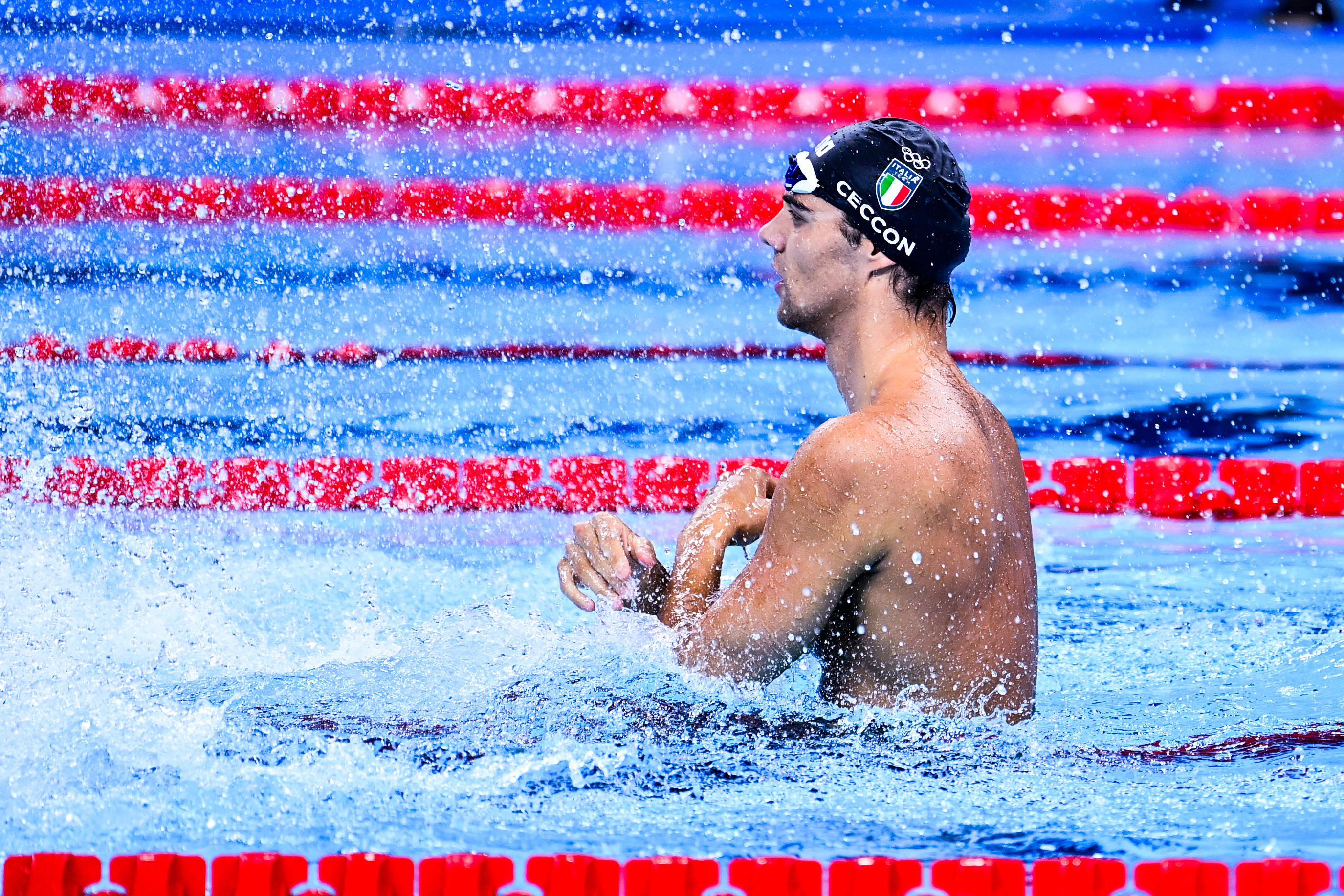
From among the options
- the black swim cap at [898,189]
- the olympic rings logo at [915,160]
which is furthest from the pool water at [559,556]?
the olympic rings logo at [915,160]

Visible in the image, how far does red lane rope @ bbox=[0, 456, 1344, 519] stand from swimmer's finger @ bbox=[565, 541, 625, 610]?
2173 mm

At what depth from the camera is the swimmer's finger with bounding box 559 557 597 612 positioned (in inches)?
68.7

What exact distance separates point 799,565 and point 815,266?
0.38 meters

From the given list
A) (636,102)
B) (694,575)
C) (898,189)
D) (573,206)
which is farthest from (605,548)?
(636,102)

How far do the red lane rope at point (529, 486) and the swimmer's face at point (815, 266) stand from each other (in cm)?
225

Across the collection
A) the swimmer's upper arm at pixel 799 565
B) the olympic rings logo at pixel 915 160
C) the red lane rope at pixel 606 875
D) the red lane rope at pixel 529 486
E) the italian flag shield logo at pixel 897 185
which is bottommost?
the red lane rope at pixel 606 875

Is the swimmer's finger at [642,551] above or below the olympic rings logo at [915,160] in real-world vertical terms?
below

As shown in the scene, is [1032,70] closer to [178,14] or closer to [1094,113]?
[1094,113]

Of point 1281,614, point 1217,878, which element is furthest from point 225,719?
point 1281,614

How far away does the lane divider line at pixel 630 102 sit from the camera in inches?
224

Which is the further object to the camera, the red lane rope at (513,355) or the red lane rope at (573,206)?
the red lane rope at (573,206)

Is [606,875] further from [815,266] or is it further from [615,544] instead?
[815,266]

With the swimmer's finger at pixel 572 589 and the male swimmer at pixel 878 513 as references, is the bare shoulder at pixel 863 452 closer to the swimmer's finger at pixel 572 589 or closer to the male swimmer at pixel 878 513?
the male swimmer at pixel 878 513

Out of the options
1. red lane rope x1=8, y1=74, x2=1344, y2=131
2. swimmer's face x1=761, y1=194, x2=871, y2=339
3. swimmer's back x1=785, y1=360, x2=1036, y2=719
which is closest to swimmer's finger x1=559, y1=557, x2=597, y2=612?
swimmer's back x1=785, y1=360, x2=1036, y2=719
